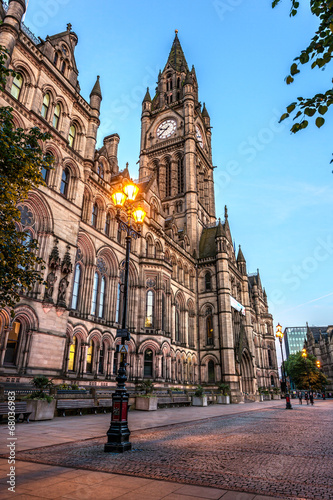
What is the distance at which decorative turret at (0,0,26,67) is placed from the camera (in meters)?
19.1

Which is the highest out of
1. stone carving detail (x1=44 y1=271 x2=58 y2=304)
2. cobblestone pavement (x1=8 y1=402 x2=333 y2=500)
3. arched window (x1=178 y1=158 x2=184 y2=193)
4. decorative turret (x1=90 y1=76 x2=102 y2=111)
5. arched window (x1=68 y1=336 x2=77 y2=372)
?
arched window (x1=178 y1=158 x2=184 y2=193)

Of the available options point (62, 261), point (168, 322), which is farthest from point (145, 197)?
point (62, 261)

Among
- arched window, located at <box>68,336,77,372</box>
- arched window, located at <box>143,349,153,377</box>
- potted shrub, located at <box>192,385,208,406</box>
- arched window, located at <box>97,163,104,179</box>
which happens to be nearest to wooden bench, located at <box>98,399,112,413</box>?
arched window, located at <box>68,336,77,372</box>

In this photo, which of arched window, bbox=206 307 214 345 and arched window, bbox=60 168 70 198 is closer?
arched window, bbox=60 168 70 198

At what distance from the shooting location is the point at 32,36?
2286cm

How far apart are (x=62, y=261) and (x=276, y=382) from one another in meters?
72.7

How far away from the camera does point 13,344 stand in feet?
59.8

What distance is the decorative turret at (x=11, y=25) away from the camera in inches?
750

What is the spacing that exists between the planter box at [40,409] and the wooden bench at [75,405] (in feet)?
4.13

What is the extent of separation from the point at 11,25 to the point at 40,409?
1990cm

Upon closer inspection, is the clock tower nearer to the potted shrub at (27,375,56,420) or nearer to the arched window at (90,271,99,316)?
the arched window at (90,271,99,316)

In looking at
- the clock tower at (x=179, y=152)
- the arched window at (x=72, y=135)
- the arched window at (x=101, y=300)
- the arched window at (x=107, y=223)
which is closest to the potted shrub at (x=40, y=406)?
the arched window at (x=101, y=300)

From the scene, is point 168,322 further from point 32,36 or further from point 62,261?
point 32,36

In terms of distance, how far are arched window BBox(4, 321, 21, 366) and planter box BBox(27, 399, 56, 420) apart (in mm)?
5206
